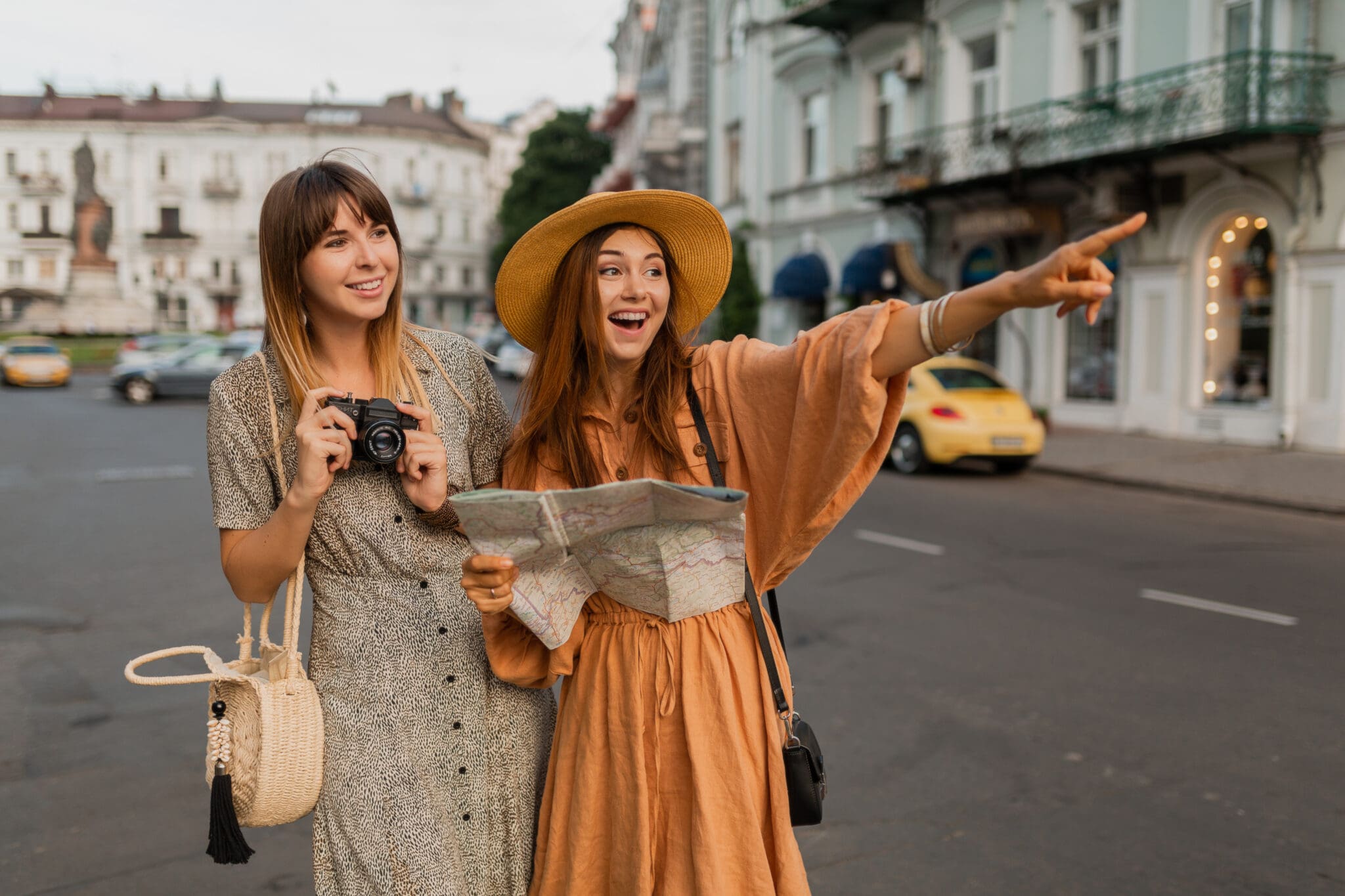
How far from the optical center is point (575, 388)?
7.52 ft

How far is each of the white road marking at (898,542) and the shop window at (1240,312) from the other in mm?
8975

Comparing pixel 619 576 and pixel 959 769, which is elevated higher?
pixel 619 576

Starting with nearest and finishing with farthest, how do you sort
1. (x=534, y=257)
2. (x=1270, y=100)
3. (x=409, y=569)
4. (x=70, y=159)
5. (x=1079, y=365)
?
(x=409, y=569)
(x=534, y=257)
(x=1270, y=100)
(x=1079, y=365)
(x=70, y=159)

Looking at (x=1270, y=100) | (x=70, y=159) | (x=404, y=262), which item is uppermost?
(x=70, y=159)

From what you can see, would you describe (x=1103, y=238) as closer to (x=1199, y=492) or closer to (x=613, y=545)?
(x=613, y=545)

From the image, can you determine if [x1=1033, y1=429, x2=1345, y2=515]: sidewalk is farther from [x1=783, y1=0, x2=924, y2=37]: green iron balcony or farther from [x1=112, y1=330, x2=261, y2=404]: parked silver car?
[x1=112, y1=330, x2=261, y2=404]: parked silver car

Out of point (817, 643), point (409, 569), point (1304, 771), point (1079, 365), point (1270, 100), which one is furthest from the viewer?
point (1079, 365)

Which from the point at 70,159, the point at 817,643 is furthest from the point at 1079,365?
the point at 70,159

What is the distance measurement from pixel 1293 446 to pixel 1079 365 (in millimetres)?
4361

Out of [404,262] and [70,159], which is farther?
[70,159]

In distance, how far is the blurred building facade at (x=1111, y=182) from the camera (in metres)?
15.0

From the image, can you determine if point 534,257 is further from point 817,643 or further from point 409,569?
point 817,643

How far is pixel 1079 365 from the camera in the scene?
19.3m

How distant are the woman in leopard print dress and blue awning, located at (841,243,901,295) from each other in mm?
20611
